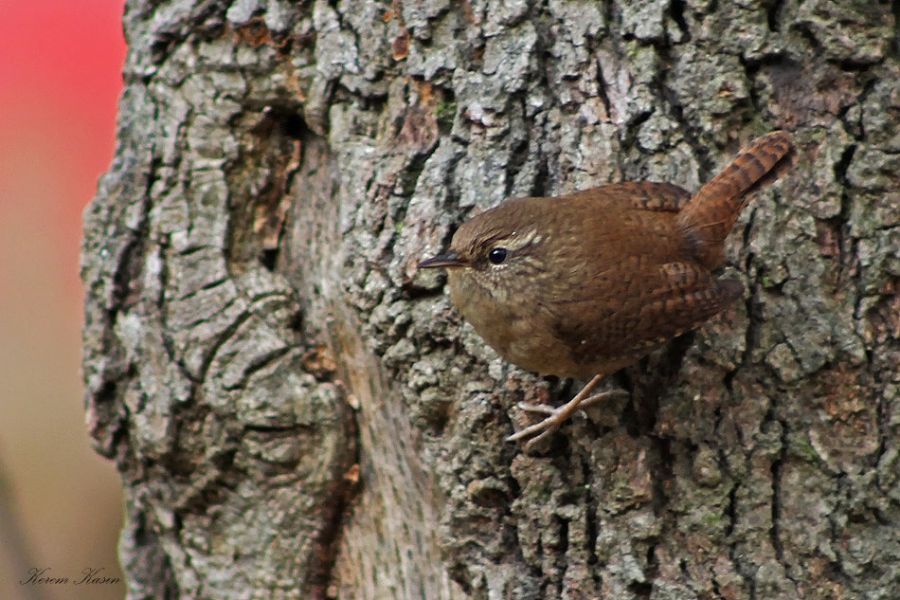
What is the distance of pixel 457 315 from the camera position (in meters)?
3.15

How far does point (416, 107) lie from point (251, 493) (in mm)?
1506

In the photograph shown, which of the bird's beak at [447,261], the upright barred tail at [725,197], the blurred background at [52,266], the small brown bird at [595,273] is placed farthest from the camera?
the blurred background at [52,266]

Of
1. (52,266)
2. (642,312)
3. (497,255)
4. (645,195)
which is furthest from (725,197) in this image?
(52,266)

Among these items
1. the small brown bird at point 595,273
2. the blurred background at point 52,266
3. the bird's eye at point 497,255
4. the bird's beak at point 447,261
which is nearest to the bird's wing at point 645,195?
the small brown bird at point 595,273

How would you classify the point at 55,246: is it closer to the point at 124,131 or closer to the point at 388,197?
the point at 124,131

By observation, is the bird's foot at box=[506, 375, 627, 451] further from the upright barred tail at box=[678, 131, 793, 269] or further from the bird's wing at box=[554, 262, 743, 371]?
the upright barred tail at box=[678, 131, 793, 269]

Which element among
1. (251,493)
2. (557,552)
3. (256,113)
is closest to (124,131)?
(256,113)

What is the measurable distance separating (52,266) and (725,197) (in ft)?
12.3

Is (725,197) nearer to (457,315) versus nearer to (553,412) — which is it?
(553,412)

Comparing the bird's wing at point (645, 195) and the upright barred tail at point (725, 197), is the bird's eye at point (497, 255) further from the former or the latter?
the upright barred tail at point (725, 197)

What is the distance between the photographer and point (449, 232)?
316 centimetres

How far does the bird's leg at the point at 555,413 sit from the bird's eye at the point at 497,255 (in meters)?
0.46

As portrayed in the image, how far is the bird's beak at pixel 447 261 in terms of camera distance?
2.97 meters

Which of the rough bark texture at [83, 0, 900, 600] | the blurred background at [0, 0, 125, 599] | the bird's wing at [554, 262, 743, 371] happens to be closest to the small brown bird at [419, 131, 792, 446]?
the bird's wing at [554, 262, 743, 371]
